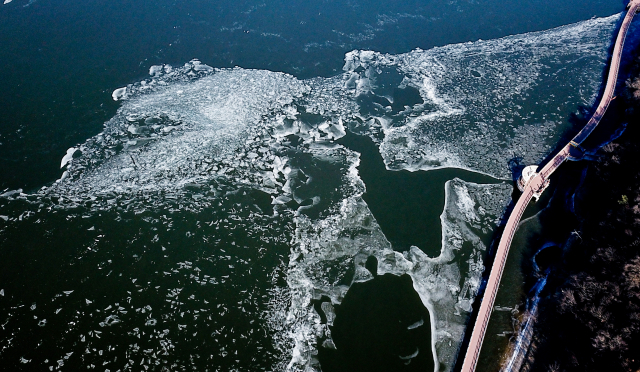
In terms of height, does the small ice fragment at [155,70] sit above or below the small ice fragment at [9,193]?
above

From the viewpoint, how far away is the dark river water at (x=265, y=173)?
16938 mm

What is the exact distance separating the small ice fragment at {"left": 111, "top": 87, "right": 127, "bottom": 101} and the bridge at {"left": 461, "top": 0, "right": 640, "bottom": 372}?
83.7 ft

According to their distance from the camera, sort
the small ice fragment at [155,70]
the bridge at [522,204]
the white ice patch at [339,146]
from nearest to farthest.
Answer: the bridge at [522,204] < the white ice patch at [339,146] < the small ice fragment at [155,70]

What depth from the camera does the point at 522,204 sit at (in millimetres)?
21078

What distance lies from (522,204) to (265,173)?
45.9ft

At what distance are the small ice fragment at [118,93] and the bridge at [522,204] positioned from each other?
2551 cm

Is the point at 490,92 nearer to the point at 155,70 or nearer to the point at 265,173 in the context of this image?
the point at 265,173

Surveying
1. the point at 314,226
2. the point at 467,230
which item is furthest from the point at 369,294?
the point at 467,230

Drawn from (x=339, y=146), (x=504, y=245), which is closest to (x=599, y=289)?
(x=504, y=245)

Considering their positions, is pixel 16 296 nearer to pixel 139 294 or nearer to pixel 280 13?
pixel 139 294

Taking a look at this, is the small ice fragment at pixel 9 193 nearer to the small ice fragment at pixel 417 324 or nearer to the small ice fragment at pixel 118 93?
the small ice fragment at pixel 118 93

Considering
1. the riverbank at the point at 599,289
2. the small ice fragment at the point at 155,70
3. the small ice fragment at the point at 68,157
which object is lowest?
the riverbank at the point at 599,289

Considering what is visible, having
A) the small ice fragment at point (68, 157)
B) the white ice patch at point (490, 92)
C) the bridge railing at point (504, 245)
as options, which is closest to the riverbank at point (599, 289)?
the bridge railing at point (504, 245)

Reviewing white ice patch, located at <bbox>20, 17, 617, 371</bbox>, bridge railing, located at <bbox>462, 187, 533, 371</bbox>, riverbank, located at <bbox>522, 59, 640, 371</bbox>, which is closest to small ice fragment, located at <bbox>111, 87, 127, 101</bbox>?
white ice patch, located at <bbox>20, 17, 617, 371</bbox>
